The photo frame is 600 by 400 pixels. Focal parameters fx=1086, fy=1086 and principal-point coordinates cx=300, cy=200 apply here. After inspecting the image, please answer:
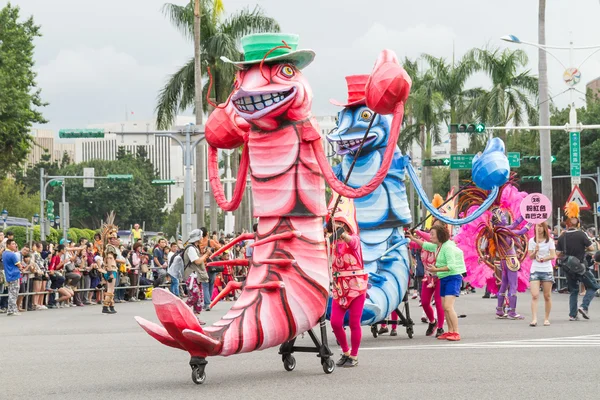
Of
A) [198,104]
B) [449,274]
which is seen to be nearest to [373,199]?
[449,274]

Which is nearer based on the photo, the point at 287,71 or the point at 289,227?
the point at 289,227

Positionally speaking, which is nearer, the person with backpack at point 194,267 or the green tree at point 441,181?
the person with backpack at point 194,267

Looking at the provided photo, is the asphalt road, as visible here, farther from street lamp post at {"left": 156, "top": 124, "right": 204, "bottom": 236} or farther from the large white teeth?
street lamp post at {"left": 156, "top": 124, "right": 204, "bottom": 236}

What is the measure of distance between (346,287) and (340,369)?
0.96 metres

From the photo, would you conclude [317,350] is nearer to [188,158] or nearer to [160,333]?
[160,333]

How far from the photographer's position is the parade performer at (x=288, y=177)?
11297mm

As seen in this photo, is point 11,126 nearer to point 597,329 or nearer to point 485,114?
point 485,114

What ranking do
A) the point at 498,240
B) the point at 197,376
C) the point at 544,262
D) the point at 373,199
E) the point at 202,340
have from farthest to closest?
the point at 498,240, the point at 544,262, the point at 373,199, the point at 197,376, the point at 202,340

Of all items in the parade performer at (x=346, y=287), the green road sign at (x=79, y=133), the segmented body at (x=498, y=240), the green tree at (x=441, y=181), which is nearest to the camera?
the parade performer at (x=346, y=287)

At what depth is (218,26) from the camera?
39750 millimetres

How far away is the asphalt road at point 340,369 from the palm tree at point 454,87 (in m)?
31.8

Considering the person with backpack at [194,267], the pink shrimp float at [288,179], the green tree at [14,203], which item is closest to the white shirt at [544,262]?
the person with backpack at [194,267]

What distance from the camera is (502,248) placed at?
2044 centimetres

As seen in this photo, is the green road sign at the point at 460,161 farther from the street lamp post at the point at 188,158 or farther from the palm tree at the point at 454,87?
the street lamp post at the point at 188,158
